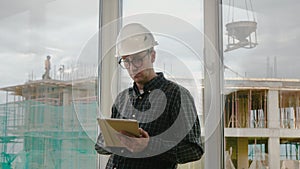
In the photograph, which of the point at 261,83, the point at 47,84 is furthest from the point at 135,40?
the point at 47,84

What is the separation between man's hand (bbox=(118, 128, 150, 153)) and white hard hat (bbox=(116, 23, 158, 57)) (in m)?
0.38

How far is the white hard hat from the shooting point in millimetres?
2290

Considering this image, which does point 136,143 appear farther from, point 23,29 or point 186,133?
point 23,29

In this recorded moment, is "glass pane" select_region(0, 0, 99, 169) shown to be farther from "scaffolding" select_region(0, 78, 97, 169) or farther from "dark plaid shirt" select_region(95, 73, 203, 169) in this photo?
"dark plaid shirt" select_region(95, 73, 203, 169)

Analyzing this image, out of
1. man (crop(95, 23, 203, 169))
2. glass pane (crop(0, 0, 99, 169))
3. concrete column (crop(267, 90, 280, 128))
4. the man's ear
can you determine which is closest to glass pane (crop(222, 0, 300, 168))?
concrete column (crop(267, 90, 280, 128))

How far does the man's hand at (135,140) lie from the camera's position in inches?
85.4

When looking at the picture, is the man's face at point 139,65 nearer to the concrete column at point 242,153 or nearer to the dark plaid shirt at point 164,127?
the dark plaid shirt at point 164,127

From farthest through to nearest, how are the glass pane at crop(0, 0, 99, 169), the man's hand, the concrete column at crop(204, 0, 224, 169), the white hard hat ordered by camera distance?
the glass pane at crop(0, 0, 99, 169) → the concrete column at crop(204, 0, 224, 169) → the white hard hat → the man's hand

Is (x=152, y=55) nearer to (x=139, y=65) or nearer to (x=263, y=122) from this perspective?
(x=139, y=65)

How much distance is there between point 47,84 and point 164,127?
1001 millimetres

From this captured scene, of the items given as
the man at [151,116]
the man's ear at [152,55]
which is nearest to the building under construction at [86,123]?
the man at [151,116]

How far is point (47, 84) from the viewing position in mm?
2951

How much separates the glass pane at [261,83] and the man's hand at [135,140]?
1.63ft

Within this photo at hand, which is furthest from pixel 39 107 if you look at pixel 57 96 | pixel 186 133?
pixel 186 133
